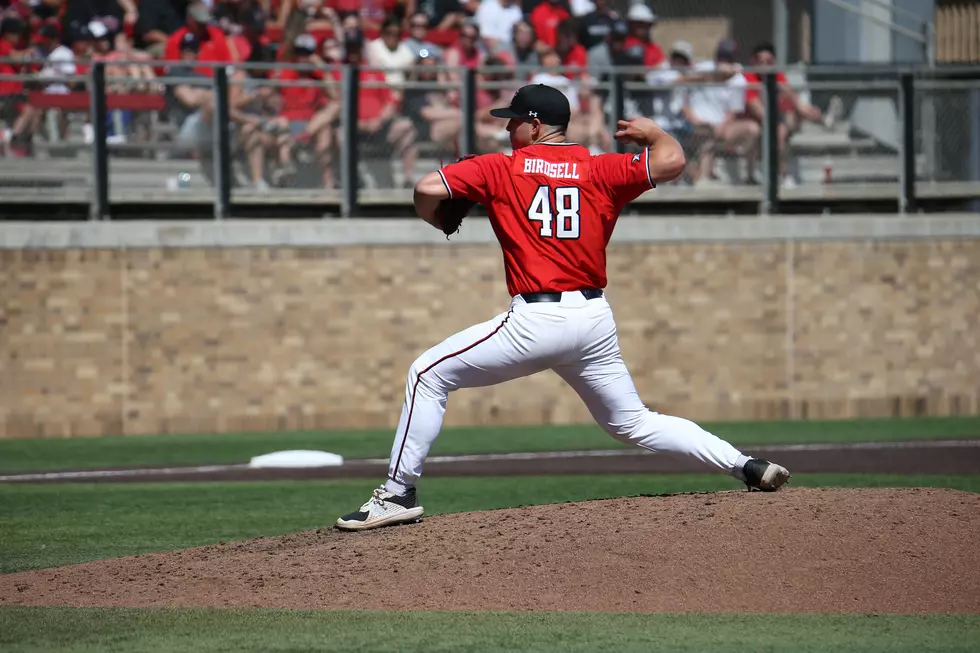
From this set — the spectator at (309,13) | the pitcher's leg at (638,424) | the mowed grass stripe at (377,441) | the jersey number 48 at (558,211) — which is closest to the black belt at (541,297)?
the jersey number 48 at (558,211)

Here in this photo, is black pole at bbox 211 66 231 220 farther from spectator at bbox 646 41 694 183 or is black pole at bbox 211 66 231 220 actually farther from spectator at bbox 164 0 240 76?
spectator at bbox 646 41 694 183

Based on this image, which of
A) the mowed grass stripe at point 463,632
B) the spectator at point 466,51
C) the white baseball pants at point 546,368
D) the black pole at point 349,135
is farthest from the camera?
the spectator at point 466,51

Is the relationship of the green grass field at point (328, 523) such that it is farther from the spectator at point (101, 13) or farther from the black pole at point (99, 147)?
the spectator at point (101, 13)

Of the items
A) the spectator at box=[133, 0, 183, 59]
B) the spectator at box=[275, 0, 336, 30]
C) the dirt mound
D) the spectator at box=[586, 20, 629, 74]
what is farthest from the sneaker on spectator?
the dirt mound

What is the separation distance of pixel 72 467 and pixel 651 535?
7.25 m

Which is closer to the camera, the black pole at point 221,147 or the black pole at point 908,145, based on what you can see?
the black pole at point 221,147

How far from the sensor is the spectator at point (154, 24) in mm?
16812

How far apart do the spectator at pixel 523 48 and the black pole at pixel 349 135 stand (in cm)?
218

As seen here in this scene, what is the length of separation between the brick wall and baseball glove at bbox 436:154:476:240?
27.5 ft

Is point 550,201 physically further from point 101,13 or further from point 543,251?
point 101,13

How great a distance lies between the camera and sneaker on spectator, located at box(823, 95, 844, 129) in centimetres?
1608

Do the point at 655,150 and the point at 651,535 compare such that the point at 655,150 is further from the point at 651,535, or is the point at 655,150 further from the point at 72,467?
the point at 72,467

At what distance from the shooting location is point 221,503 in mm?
10305

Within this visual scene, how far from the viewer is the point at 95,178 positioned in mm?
15141
